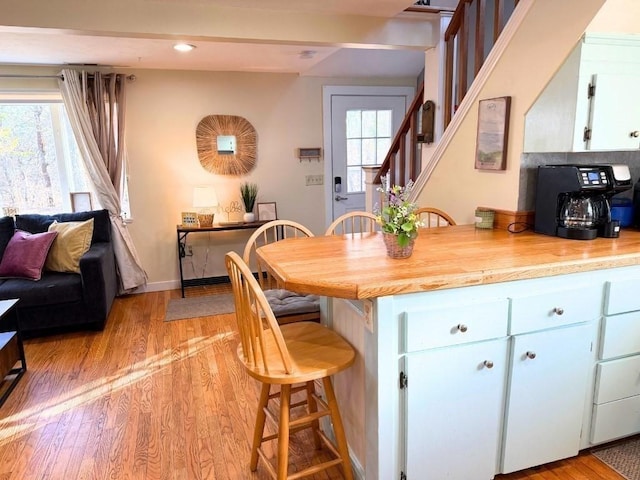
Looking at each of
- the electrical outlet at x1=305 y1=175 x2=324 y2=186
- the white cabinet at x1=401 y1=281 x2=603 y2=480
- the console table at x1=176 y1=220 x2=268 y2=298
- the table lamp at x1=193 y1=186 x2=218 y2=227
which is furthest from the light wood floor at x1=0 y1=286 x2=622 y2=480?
the electrical outlet at x1=305 y1=175 x2=324 y2=186

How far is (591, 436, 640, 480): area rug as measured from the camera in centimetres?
189

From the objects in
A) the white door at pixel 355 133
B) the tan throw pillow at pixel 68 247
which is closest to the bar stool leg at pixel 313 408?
the tan throw pillow at pixel 68 247

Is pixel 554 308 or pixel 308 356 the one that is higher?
pixel 554 308

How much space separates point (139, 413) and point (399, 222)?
181 centimetres

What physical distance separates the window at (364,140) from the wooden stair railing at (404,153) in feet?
3.46

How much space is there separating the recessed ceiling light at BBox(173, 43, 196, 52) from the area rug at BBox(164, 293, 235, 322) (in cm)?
222

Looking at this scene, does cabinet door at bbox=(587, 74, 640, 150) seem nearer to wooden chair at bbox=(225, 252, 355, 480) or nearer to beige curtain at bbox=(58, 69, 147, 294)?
wooden chair at bbox=(225, 252, 355, 480)

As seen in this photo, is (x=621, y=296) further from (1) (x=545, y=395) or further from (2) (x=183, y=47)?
(2) (x=183, y=47)

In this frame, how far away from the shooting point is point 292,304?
257 centimetres

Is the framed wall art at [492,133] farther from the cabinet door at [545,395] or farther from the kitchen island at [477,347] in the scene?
the cabinet door at [545,395]

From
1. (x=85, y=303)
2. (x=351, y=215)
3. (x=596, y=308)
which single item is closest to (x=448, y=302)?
(x=596, y=308)

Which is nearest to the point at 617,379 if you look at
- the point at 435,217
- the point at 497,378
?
the point at 497,378

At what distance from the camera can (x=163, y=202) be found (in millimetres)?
4555

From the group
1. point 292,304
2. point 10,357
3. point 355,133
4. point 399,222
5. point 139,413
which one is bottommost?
point 139,413
